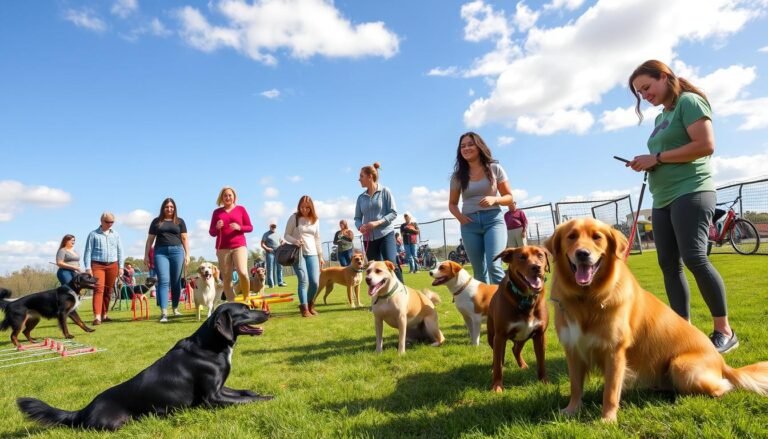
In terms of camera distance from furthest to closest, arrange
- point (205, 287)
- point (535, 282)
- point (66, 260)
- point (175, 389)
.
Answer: point (66, 260) < point (205, 287) < point (535, 282) < point (175, 389)

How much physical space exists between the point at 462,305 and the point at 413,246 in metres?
13.9

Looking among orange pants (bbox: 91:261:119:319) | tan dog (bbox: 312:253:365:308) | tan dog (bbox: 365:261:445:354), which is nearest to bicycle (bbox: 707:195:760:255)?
tan dog (bbox: 312:253:365:308)

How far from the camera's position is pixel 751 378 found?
229 cm

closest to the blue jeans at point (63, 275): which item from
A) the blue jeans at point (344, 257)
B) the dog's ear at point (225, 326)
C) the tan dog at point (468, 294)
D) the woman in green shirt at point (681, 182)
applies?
the blue jeans at point (344, 257)

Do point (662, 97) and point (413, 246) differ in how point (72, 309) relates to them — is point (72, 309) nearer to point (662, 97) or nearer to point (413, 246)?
point (662, 97)

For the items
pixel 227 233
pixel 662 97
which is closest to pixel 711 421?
pixel 662 97

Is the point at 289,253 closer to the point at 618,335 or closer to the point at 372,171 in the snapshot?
the point at 372,171

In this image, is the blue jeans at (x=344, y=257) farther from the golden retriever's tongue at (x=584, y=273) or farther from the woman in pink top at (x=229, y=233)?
the golden retriever's tongue at (x=584, y=273)

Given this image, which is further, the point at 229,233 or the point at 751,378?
the point at 229,233

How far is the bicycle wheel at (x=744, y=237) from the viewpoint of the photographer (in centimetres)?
1101

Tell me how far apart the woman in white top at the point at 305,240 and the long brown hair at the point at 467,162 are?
12.8 feet

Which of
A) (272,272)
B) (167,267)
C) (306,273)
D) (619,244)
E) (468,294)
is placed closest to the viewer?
(619,244)

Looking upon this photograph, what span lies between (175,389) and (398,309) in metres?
2.36

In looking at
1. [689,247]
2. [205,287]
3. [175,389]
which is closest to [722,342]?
[689,247]
